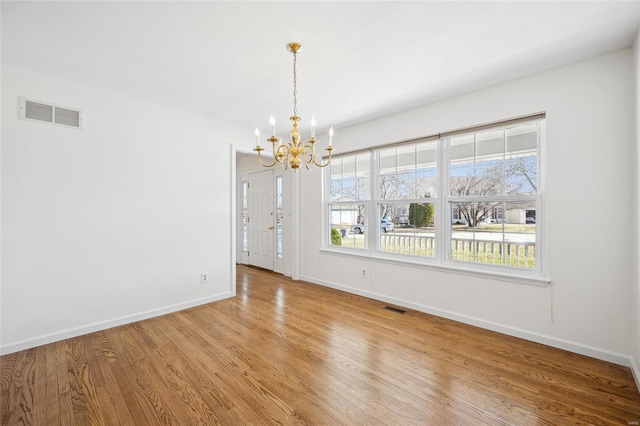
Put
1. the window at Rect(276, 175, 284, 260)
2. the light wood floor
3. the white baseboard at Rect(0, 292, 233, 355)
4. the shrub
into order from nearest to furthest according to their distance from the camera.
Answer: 1. the light wood floor
2. the white baseboard at Rect(0, 292, 233, 355)
3. the shrub
4. the window at Rect(276, 175, 284, 260)

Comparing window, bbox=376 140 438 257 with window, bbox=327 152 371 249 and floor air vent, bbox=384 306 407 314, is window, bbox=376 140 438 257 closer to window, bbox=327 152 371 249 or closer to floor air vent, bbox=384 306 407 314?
window, bbox=327 152 371 249

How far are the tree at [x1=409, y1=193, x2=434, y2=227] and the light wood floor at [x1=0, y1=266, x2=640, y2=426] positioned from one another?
1.21 m

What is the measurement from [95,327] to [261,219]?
3.44 metres

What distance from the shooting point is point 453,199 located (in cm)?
326

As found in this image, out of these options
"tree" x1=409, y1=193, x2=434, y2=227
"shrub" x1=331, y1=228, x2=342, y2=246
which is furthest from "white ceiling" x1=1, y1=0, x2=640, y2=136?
"shrub" x1=331, y1=228, x2=342, y2=246

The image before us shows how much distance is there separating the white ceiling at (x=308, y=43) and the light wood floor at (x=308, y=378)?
8.38 feet

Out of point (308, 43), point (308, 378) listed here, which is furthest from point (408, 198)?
point (308, 378)

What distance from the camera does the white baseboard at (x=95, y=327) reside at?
2.49 m

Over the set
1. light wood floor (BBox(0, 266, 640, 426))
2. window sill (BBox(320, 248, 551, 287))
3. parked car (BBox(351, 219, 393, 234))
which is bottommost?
light wood floor (BBox(0, 266, 640, 426))

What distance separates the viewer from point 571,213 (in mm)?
2461

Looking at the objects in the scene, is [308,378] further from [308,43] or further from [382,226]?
[308,43]

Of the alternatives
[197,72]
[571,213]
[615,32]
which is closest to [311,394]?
[571,213]

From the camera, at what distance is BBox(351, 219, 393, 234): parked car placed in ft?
12.8

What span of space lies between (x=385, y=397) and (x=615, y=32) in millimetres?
3113
